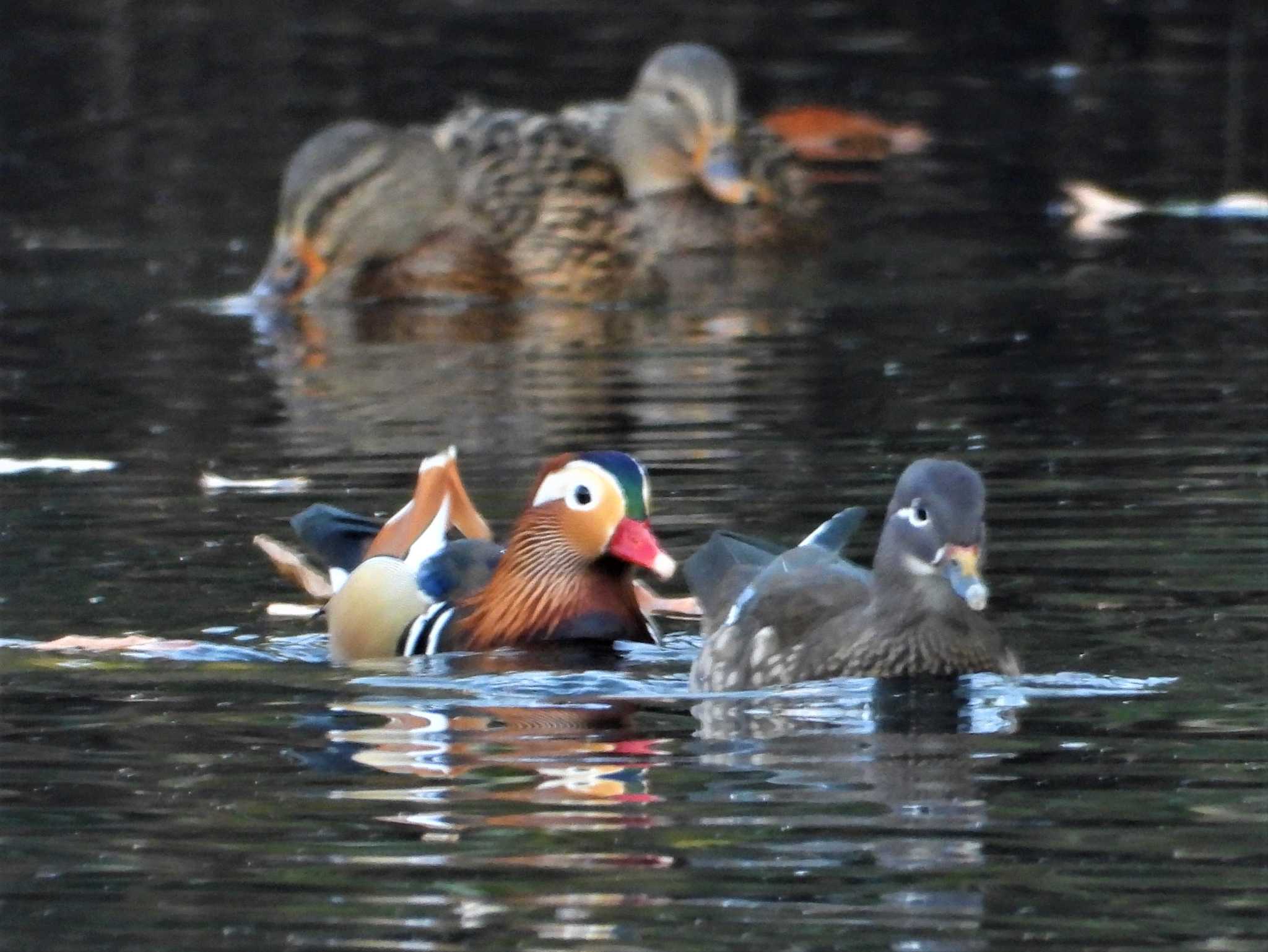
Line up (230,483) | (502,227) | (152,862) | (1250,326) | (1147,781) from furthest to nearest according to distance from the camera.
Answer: (502,227), (1250,326), (230,483), (1147,781), (152,862)

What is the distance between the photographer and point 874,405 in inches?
490

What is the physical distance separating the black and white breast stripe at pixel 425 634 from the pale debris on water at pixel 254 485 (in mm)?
1787

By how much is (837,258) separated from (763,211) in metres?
0.54

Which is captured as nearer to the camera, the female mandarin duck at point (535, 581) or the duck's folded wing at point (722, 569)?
the duck's folded wing at point (722, 569)

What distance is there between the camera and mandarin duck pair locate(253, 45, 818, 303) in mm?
16266

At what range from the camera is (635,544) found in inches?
357

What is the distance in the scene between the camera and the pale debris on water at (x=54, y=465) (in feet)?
37.3

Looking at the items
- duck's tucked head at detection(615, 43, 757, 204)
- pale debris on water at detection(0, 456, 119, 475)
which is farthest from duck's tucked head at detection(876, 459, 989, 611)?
duck's tucked head at detection(615, 43, 757, 204)

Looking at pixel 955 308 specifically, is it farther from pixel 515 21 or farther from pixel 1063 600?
pixel 515 21

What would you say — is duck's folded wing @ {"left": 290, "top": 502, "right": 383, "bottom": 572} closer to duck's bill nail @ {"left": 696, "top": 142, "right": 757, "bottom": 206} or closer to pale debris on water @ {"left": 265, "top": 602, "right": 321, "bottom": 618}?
pale debris on water @ {"left": 265, "top": 602, "right": 321, "bottom": 618}

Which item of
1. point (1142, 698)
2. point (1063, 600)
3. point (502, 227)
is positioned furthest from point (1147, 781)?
point (502, 227)

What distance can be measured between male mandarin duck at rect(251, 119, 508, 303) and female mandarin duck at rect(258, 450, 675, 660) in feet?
22.1

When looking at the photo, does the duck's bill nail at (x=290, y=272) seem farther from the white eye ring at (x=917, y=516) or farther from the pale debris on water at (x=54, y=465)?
the white eye ring at (x=917, y=516)

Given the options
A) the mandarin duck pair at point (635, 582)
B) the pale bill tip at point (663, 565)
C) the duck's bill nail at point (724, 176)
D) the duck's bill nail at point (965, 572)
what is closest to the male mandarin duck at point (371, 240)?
the duck's bill nail at point (724, 176)
